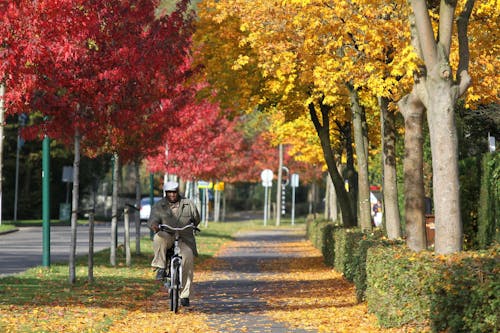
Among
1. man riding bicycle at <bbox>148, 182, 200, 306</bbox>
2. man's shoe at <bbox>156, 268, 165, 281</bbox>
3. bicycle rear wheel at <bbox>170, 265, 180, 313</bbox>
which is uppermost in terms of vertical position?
man riding bicycle at <bbox>148, 182, 200, 306</bbox>

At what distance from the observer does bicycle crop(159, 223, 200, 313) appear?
1623 cm

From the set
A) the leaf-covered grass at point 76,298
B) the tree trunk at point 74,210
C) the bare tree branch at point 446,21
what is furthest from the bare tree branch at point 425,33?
the tree trunk at point 74,210

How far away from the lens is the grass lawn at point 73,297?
1438 cm

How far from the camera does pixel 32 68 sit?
19406mm

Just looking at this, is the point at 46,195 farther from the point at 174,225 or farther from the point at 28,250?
the point at 28,250

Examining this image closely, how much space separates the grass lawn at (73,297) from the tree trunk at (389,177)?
4262 millimetres

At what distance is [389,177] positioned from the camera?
2192 cm

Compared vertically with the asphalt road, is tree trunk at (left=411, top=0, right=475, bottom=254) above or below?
above

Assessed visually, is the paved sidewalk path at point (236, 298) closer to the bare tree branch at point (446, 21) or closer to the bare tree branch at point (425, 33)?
the bare tree branch at point (425, 33)

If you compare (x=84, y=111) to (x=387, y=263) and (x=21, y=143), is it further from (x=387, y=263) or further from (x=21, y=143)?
(x=21, y=143)

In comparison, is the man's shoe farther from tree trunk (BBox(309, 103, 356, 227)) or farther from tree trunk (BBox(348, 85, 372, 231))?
tree trunk (BBox(309, 103, 356, 227))

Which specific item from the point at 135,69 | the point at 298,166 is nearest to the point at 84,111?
the point at 135,69

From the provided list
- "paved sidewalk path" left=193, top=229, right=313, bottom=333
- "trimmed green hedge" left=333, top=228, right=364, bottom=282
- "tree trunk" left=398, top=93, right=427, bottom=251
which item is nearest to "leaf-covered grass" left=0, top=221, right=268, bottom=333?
"paved sidewalk path" left=193, top=229, right=313, bottom=333

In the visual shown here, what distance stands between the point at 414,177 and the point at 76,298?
5.24 m
